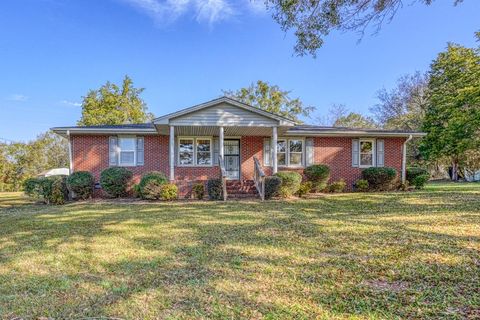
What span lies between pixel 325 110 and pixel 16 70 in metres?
31.9

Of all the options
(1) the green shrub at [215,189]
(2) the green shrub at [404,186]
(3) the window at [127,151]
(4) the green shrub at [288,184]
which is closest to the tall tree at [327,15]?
(4) the green shrub at [288,184]

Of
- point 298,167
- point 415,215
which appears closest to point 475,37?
point 298,167

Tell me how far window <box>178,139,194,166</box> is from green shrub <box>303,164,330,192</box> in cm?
565

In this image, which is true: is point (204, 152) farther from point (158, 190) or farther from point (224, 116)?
point (158, 190)

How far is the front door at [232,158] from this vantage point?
15.0 meters

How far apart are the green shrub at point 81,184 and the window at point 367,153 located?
12745mm

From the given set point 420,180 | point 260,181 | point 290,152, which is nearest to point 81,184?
point 260,181

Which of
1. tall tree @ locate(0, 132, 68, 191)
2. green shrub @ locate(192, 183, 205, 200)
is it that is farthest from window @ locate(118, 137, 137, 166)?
tall tree @ locate(0, 132, 68, 191)

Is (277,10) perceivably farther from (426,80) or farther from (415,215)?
(426,80)

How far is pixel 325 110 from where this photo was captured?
38.7 m

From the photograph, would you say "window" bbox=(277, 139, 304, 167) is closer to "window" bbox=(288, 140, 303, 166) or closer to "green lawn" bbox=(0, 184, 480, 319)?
"window" bbox=(288, 140, 303, 166)

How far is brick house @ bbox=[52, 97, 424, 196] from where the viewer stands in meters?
12.7

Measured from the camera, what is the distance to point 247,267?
411 cm

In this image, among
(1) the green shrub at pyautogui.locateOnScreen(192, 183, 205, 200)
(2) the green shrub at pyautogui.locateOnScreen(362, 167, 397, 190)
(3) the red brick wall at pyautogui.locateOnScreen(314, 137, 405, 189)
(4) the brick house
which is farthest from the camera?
(3) the red brick wall at pyautogui.locateOnScreen(314, 137, 405, 189)
